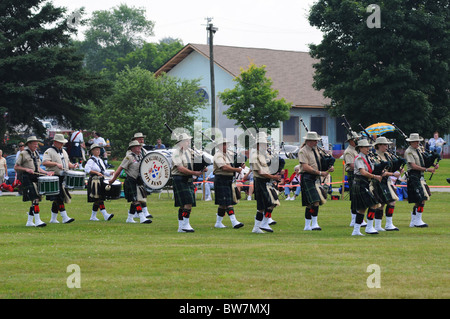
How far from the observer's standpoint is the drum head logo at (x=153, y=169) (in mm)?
16859

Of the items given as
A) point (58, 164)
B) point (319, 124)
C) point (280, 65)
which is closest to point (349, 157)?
point (58, 164)

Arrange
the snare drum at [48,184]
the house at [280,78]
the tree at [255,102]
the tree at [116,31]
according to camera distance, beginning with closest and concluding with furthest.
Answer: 1. the snare drum at [48,184]
2. the tree at [255,102]
3. the house at [280,78]
4. the tree at [116,31]

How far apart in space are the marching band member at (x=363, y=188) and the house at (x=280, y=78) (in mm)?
36206

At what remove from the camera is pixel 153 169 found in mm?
16891

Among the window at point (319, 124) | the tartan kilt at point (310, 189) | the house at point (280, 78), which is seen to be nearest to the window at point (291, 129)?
the house at point (280, 78)

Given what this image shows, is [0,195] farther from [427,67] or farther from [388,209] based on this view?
[427,67]

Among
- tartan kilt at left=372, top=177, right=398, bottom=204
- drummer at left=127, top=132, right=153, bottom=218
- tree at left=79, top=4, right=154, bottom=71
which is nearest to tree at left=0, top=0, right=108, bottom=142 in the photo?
drummer at left=127, top=132, right=153, bottom=218

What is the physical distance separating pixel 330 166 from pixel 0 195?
54.7ft

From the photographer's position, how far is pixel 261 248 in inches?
465

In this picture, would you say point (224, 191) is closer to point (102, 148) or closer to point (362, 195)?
point (362, 195)

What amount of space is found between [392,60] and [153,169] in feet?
81.0

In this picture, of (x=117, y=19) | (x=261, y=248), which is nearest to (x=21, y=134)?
(x=261, y=248)

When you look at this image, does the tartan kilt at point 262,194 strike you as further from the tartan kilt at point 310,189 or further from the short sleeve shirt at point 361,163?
the short sleeve shirt at point 361,163

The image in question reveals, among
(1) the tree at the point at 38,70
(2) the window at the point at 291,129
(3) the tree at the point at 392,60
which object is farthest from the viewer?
(2) the window at the point at 291,129
